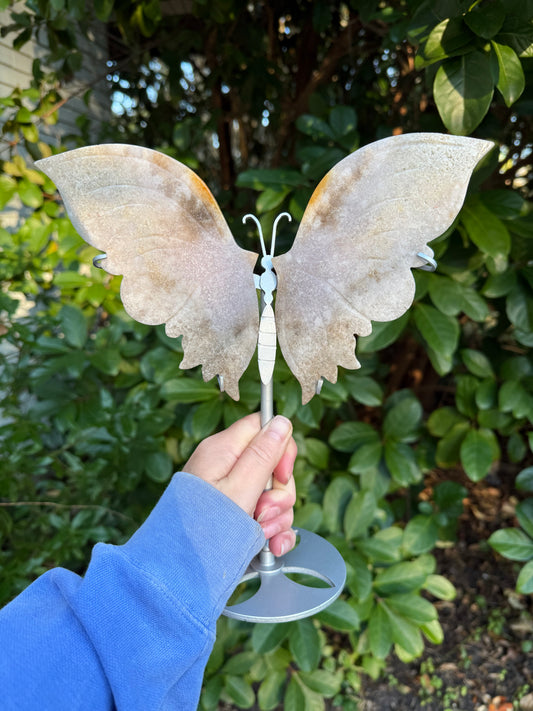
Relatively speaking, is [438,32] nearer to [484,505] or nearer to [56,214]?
[56,214]

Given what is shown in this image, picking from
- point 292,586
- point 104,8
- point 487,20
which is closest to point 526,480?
point 292,586

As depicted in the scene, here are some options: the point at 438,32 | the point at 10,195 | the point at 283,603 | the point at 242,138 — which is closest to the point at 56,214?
the point at 10,195

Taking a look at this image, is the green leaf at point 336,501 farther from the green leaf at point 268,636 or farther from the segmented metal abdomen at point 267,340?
the segmented metal abdomen at point 267,340

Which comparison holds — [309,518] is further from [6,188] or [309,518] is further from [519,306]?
[6,188]

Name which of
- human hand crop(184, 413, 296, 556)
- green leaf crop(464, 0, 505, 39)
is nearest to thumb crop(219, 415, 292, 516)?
human hand crop(184, 413, 296, 556)

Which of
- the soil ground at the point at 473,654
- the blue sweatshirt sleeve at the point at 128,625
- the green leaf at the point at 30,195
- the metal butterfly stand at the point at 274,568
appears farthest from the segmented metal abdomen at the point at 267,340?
the soil ground at the point at 473,654

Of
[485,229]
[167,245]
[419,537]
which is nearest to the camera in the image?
[167,245]
